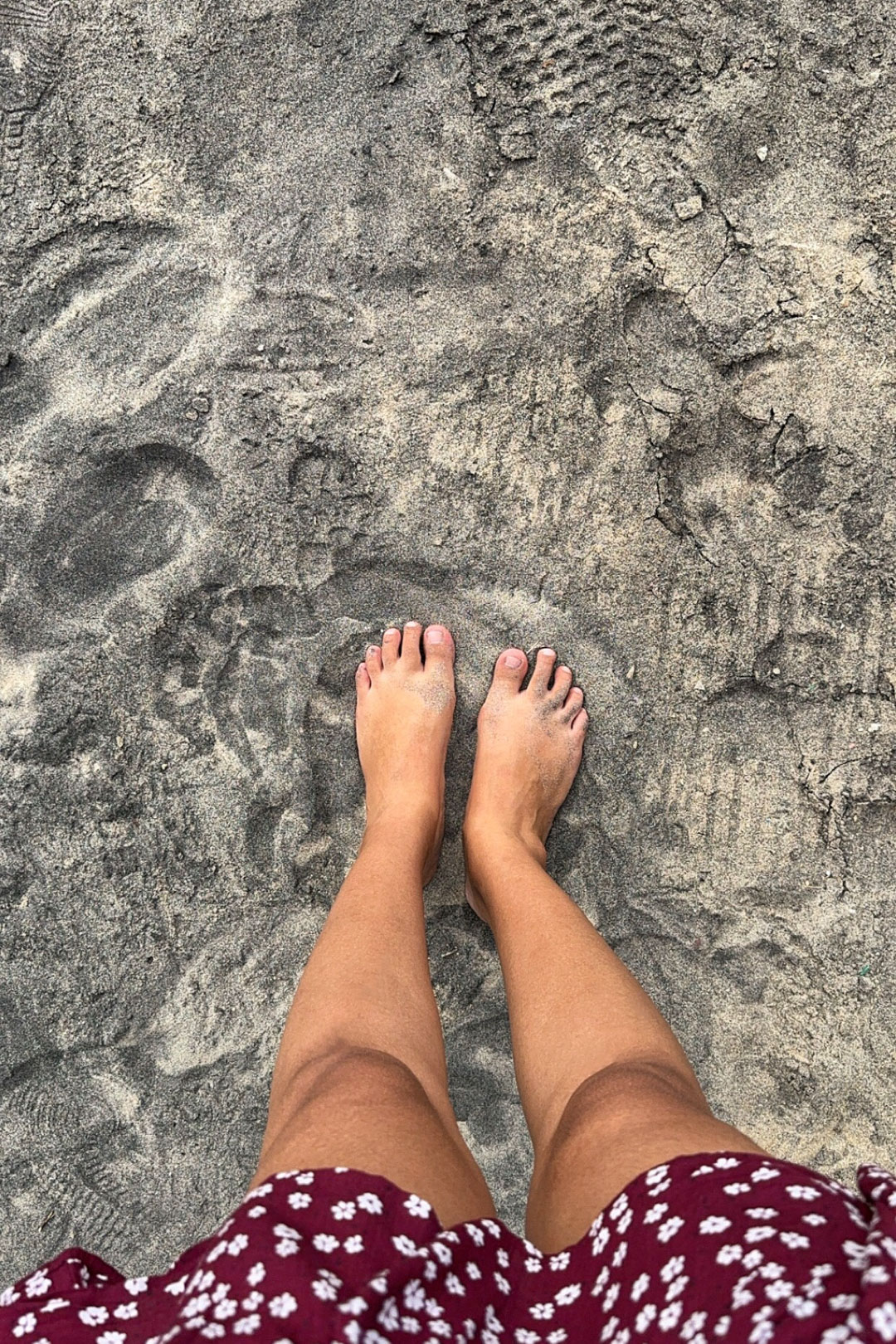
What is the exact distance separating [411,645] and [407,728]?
0.13 meters

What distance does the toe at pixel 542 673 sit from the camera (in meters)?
1.46

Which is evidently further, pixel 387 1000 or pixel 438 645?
pixel 438 645

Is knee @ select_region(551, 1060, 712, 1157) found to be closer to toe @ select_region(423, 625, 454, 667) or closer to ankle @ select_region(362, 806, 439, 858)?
ankle @ select_region(362, 806, 439, 858)

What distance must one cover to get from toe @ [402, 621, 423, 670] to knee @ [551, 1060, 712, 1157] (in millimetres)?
645

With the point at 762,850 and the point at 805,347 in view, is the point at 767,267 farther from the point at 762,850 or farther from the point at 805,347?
the point at 762,850

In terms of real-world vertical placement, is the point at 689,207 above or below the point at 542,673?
above

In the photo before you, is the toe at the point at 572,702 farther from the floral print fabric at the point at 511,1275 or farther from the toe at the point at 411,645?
the floral print fabric at the point at 511,1275

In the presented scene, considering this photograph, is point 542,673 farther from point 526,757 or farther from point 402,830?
point 402,830

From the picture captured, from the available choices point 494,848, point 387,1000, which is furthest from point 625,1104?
point 494,848

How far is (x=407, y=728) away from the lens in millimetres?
1456

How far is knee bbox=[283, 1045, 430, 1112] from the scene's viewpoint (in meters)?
0.97

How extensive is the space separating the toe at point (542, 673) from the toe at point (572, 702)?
0.12 ft

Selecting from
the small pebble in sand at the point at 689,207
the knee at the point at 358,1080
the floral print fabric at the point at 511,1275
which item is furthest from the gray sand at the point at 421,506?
the floral print fabric at the point at 511,1275

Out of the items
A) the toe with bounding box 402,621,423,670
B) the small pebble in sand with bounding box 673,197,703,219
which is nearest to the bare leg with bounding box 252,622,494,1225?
the toe with bounding box 402,621,423,670
